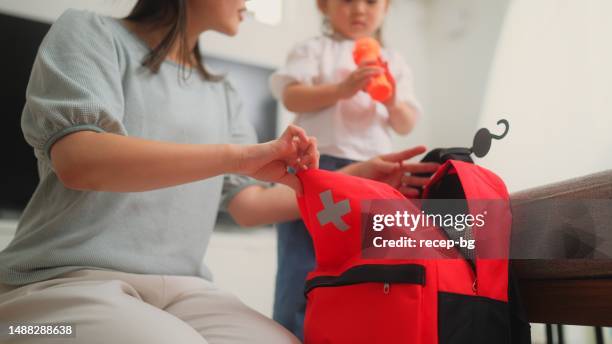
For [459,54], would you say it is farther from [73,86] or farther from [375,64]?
[73,86]

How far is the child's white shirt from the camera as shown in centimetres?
94

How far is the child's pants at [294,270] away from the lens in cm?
87

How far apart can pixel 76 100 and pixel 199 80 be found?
305mm

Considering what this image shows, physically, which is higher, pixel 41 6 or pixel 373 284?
pixel 41 6

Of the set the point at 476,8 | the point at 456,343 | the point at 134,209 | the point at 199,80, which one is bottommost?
the point at 456,343

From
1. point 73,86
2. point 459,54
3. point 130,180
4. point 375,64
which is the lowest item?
point 130,180

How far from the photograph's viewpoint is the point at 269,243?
66.0 inches

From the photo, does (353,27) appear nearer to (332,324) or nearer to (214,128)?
(214,128)

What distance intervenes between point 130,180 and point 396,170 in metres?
0.40

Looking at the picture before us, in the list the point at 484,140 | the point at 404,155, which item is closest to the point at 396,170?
the point at 404,155

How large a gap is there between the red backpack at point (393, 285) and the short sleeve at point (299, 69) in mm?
370

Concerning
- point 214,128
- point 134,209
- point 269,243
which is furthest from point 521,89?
point 269,243

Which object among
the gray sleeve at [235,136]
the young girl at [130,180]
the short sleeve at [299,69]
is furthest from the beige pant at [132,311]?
the short sleeve at [299,69]

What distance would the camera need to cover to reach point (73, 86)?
0.58 m
